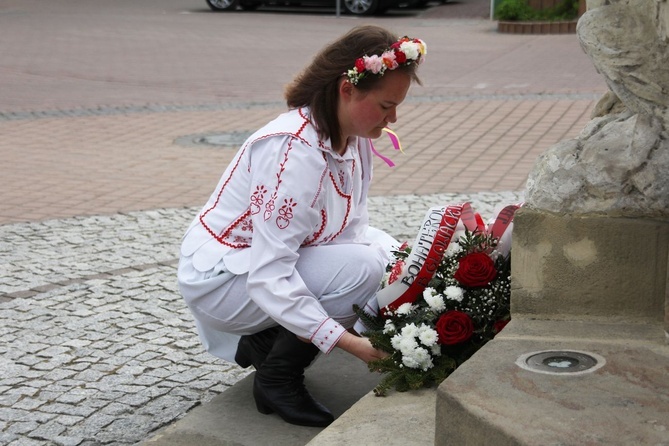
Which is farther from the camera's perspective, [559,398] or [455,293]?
[455,293]

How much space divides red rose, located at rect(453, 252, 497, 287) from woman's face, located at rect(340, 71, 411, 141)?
475 mm

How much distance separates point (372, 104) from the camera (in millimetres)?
3092

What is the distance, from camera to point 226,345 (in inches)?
135

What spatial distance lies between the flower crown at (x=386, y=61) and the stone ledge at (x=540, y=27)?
14252 mm

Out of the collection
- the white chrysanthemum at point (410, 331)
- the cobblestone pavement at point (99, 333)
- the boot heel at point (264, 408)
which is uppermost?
the white chrysanthemum at point (410, 331)

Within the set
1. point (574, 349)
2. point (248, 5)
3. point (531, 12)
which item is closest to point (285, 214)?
point (574, 349)

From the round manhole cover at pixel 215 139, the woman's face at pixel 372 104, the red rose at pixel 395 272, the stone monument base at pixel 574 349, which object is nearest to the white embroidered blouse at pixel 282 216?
the woman's face at pixel 372 104

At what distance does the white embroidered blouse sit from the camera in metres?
2.99

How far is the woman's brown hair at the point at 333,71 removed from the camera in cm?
312

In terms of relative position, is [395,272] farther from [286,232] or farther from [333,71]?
[333,71]

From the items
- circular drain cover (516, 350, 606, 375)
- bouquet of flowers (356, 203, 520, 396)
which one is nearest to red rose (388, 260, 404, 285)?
bouquet of flowers (356, 203, 520, 396)

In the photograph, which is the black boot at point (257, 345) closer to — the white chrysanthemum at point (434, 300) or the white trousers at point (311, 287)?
the white trousers at point (311, 287)

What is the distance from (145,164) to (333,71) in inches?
181

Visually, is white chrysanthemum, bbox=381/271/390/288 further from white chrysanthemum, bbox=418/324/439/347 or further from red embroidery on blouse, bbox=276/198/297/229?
red embroidery on blouse, bbox=276/198/297/229
